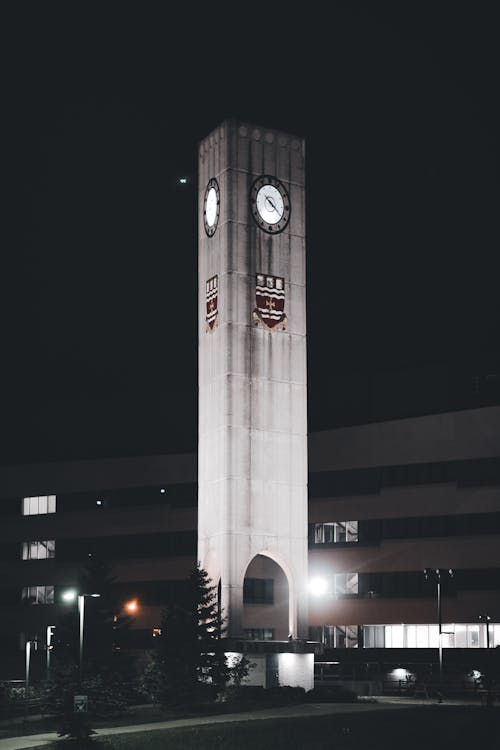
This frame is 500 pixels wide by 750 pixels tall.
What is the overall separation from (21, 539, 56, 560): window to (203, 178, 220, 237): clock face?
38711 mm

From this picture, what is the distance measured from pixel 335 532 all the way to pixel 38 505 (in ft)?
80.2

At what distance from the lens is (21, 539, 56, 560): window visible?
99.4 metres

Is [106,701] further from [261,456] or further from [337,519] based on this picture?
[337,519]

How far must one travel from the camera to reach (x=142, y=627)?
93.8m

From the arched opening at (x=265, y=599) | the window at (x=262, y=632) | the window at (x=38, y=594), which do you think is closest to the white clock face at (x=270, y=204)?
the arched opening at (x=265, y=599)

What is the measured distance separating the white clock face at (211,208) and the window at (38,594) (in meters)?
41.0

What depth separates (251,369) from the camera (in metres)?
65.4

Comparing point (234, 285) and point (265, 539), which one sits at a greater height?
point (234, 285)

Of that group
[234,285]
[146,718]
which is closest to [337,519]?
[234,285]

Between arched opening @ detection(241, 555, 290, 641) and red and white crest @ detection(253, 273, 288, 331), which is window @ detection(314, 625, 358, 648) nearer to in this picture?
arched opening @ detection(241, 555, 290, 641)

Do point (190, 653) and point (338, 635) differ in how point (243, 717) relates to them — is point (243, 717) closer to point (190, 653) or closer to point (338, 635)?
point (190, 653)

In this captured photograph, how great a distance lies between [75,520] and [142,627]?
9.67 m

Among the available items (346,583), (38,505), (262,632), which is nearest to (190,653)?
(262,632)

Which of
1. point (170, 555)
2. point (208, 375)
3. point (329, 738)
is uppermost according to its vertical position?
point (208, 375)
